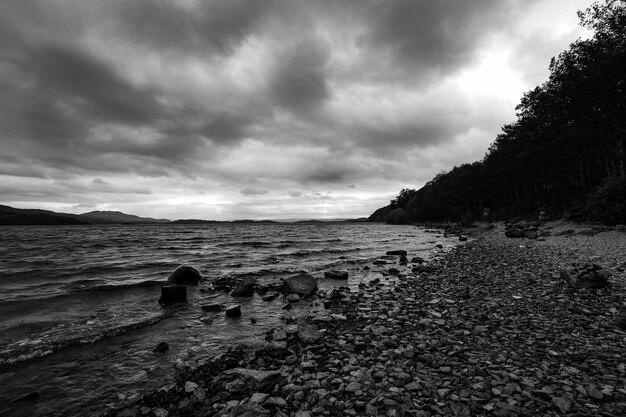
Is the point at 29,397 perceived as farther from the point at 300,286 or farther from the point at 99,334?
the point at 300,286

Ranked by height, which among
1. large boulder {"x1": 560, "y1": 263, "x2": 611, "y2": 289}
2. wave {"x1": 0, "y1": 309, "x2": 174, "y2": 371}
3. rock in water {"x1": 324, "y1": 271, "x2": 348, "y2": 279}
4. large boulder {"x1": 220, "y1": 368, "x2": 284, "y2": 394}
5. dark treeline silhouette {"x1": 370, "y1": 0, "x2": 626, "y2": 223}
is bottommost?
wave {"x1": 0, "y1": 309, "x2": 174, "y2": 371}

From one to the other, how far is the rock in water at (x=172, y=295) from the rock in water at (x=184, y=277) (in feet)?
11.1

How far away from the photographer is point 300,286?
13891 mm

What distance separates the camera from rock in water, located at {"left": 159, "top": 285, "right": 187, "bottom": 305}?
499 inches

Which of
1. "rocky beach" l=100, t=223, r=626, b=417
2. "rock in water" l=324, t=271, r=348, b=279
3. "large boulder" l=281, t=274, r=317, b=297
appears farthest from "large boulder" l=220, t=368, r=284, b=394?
"rock in water" l=324, t=271, r=348, b=279

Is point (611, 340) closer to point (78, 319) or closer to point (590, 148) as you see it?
point (78, 319)

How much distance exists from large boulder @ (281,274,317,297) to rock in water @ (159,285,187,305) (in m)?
4.61

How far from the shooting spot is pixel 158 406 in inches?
212

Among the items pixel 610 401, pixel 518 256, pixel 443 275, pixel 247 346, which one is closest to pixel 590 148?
pixel 518 256

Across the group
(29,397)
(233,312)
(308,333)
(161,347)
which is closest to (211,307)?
(233,312)

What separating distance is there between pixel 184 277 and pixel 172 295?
12.5 feet

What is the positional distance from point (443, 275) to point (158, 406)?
1428 centimetres

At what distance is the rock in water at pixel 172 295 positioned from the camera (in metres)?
12.7

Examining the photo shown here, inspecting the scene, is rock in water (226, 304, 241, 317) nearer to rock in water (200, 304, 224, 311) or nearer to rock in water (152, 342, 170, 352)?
rock in water (200, 304, 224, 311)
